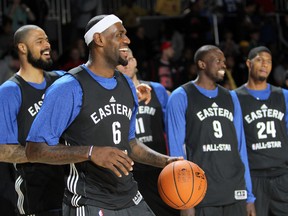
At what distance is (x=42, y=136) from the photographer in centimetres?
477

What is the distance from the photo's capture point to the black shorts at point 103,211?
4930mm

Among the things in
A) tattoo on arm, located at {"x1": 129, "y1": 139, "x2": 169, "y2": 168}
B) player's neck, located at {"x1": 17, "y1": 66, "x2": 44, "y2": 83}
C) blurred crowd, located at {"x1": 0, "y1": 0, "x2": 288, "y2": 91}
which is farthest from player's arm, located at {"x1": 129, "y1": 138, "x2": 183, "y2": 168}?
blurred crowd, located at {"x1": 0, "y1": 0, "x2": 288, "y2": 91}

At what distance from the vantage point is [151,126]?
25.0 ft

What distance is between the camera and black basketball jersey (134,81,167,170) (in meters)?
7.56

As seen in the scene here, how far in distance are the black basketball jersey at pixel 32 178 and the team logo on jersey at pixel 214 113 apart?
168cm

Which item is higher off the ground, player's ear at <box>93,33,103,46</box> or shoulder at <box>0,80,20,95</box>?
player's ear at <box>93,33,103,46</box>

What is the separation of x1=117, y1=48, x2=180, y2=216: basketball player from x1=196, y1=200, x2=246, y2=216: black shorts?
0.85m

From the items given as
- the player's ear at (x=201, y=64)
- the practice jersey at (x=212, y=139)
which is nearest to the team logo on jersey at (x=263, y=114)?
the practice jersey at (x=212, y=139)

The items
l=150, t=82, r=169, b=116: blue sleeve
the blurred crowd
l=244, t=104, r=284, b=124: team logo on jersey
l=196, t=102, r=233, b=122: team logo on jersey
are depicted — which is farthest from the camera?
the blurred crowd

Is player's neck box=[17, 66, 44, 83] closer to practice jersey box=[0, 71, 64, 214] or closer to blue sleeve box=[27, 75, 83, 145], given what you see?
practice jersey box=[0, 71, 64, 214]

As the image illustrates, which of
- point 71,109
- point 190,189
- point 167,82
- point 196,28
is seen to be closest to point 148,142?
point 190,189

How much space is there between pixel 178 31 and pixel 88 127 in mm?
10017

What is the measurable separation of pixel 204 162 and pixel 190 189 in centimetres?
169

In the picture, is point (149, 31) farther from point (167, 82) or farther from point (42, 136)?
point (42, 136)
